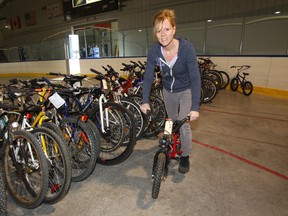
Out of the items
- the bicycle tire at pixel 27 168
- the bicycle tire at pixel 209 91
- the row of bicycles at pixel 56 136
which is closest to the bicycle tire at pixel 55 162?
the row of bicycles at pixel 56 136

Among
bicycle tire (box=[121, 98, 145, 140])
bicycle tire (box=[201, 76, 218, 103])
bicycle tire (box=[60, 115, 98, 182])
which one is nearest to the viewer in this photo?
bicycle tire (box=[60, 115, 98, 182])

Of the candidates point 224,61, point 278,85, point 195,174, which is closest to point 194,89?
point 195,174

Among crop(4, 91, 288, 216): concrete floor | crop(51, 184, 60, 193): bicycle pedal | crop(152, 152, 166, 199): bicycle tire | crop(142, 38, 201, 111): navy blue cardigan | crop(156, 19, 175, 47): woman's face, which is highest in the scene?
crop(156, 19, 175, 47): woman's face

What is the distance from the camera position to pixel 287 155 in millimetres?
2723

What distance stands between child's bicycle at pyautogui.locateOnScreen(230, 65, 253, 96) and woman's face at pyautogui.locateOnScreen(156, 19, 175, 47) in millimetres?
4815

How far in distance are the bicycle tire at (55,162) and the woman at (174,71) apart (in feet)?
2.53

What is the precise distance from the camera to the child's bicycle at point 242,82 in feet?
19.6

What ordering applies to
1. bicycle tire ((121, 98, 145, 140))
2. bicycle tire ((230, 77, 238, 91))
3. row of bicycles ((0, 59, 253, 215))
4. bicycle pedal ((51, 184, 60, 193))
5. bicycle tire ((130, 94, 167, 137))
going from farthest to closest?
1. bicycle tire ((230, 77, 238, 91))
2. bicycle tire ((130, 94, 167, 137))
3. bicycle tire ((121, 98, 145, 140))
4. bicycle pedal ((51, 184, 60, 193))
5. row of bicycles ((0, 59, 253, 215))

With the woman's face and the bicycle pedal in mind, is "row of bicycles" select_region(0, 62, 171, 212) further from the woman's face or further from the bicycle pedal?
the woman's face

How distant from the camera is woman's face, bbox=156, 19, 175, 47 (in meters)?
1.72

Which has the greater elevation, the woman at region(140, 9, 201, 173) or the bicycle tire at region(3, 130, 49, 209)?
the woman at region(140, 9, 201, 173)

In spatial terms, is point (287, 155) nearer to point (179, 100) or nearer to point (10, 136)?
point (179, 100)

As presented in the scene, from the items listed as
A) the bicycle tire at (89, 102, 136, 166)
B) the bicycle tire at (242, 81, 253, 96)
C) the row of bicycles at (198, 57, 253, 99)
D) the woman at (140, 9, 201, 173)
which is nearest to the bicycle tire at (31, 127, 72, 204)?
the bicycle tire at (89, 102, 136, 166)

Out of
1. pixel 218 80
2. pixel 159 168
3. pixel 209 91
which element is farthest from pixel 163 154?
pixel 218 80
